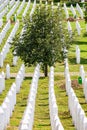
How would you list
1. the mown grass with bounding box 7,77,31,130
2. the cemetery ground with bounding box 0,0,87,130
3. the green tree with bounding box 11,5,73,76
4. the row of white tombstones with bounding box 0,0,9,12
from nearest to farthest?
1. the mown grass with bounding box 7,77,31,130
2. the cemetery ground with bounding box 0,0,87,130
3. the green tree with bounding box 11,5,73,76
4. the row of white tombstones with bounding box 0,0,9,12

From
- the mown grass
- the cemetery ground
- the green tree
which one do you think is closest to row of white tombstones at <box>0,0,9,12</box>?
the cemetery ground

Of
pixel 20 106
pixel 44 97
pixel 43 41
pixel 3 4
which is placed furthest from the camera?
pixel 3 4

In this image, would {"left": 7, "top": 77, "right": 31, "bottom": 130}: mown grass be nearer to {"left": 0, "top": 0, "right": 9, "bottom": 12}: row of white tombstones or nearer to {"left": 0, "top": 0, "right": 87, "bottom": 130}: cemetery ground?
{"left": 0, "top": 0, "right": 87, "bottom": 130}: cemetery ground

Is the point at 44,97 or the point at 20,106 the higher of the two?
the point at 20,106

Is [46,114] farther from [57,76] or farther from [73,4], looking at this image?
→ [73,4]

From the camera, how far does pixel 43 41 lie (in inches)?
1508

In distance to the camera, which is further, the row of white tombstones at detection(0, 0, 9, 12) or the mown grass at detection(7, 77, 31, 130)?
the row of white tombstones at detection(0, 0, 9, 12)

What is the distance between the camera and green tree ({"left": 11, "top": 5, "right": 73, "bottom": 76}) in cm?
3825

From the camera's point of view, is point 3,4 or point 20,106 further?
point 3,4

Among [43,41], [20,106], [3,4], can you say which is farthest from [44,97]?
[3,4]

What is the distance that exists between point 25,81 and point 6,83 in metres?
1.34

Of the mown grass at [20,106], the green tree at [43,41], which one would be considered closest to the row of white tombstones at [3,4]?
the green tree at [43,41]

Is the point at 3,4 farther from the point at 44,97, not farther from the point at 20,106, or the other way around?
the point at 20,106

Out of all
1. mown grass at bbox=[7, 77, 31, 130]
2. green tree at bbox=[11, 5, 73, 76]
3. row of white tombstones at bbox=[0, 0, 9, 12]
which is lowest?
row of white tombstones at bbox=[0, 0, 9, 12]
